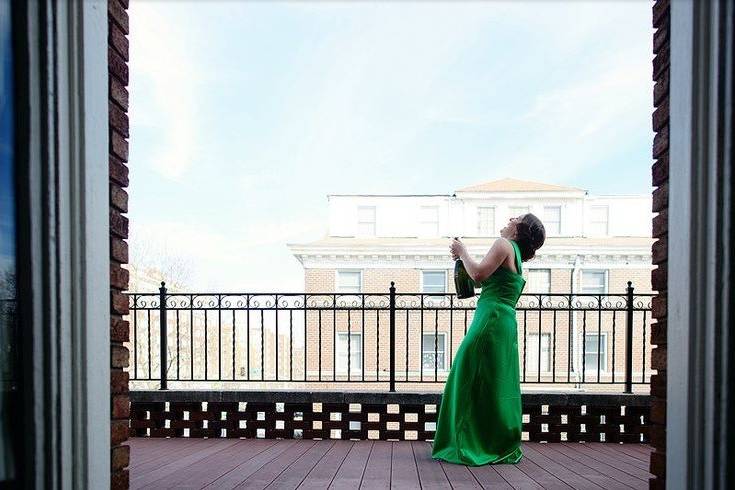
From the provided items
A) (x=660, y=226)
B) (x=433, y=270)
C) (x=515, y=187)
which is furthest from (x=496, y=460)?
(x=515, y=187)

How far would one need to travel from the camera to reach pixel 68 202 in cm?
114

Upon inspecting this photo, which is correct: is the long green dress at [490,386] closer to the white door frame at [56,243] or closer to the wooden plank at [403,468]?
the wooden plank at [403,468]

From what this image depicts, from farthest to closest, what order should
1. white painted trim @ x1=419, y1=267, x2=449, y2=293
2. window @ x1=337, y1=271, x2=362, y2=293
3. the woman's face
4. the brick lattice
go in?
window @ x1=337, y1=271, x2=362, y2=293, white painted trim @ x1=419, y1=267, x2=449, y2=293, the brick lattice, the woman's face

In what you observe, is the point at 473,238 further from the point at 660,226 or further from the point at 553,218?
the point at 660,226

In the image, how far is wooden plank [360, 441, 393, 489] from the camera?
266 centimetres

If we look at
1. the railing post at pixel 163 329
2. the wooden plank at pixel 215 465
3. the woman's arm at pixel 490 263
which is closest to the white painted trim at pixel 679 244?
the woman's arm at pixel 490 263

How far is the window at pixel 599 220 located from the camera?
71.3 ft

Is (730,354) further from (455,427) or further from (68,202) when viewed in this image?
(455,427)

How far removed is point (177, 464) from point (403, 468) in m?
1.52

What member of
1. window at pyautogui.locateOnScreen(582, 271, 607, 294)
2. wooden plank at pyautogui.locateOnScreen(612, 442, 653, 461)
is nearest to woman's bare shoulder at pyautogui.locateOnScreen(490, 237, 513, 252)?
wooden plank at pyautogui.locateOnScreen(612, 442, 653, 461)

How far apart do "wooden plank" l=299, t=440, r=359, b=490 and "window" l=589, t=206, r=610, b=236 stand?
2093 centimetres

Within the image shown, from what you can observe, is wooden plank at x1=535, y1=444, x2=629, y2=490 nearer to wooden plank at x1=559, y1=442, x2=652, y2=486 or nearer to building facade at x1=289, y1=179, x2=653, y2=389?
wooden plank at x1=559, y1=442, x2=652, y2=486

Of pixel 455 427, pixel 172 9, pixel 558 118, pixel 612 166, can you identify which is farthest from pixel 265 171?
pixel 455 427

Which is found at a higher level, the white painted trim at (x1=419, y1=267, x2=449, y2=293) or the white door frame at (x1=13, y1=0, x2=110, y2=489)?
the white door frame at (x1=13, y1=0, x2=110, y2=489)
